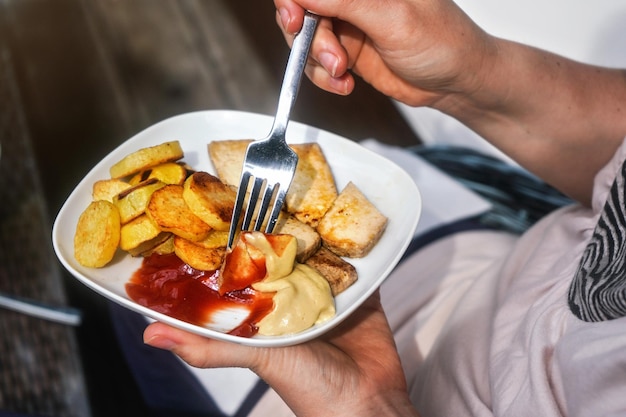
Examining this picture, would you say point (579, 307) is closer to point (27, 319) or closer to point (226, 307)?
point (226, 307)

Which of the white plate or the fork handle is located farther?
the fork handle

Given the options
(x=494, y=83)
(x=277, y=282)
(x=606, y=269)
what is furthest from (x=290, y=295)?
(x=494, y=83)

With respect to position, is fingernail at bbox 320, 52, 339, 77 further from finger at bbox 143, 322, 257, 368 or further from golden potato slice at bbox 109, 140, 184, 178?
finger at bbox 143, 322, 257, 368

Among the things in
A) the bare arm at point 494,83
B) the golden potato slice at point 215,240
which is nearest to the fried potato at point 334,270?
the golden potato slice at point 215,240

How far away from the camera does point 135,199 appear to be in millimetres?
808

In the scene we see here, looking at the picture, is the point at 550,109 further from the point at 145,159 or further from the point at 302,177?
the point at 145,159

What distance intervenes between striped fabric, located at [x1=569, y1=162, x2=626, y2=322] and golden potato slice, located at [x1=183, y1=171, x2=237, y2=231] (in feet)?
1.49

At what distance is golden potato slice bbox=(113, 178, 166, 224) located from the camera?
0.80 meters

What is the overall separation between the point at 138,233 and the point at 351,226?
0.27 metres

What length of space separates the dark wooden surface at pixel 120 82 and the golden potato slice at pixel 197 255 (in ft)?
2.81

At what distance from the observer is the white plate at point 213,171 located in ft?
2.40

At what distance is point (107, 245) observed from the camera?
0.76 metres

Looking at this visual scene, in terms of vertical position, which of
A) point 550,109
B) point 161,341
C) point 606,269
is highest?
point 550,109

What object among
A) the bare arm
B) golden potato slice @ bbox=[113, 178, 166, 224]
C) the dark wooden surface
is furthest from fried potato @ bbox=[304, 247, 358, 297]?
the dark wooden surface
